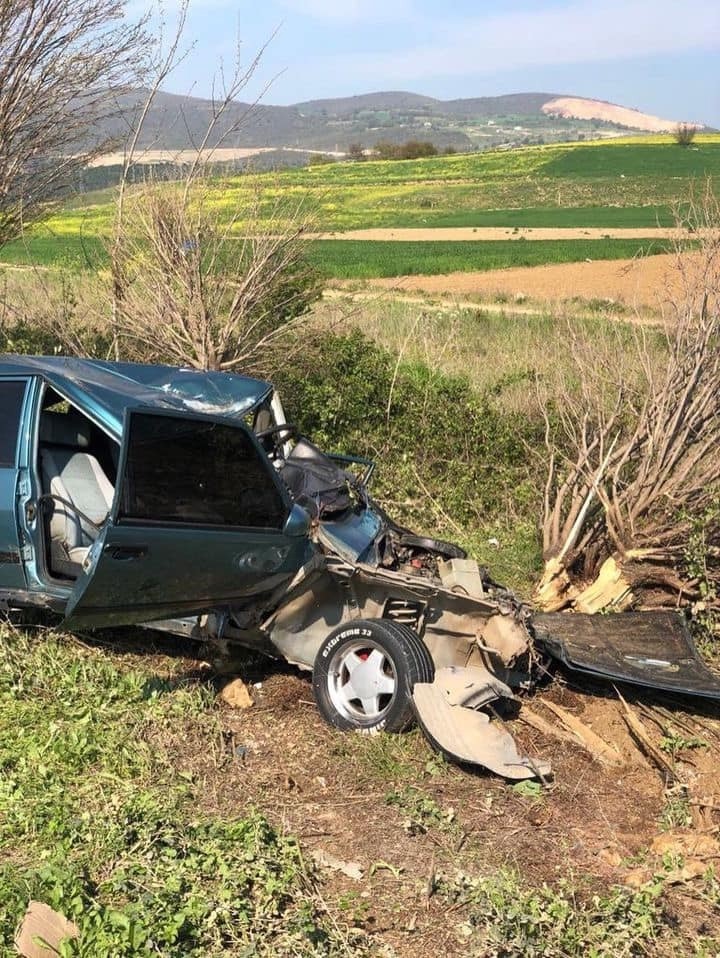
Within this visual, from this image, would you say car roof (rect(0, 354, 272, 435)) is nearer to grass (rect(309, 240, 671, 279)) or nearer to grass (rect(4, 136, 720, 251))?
grass (rect(309, 240, 671, 279))

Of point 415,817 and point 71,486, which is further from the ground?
point 71,486

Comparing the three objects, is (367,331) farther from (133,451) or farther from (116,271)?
(133,451)

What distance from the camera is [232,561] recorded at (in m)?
5.04

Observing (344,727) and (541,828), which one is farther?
(344,727)

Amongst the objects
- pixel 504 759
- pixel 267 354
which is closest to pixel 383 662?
pixel 504 759

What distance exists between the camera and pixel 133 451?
4504 mm

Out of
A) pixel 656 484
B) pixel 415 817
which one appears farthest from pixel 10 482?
pixel 656 484

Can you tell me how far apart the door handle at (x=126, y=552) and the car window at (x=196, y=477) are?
0.47ft

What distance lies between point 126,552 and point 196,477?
2.06 feet

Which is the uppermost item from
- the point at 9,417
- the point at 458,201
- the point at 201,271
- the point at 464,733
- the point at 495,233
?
the point at 458,201

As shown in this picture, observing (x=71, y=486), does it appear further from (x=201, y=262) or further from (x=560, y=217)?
(x=560, y=217)

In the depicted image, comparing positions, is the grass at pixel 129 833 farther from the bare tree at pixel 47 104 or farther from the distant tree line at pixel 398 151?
the distant tree line at pixel 398 151

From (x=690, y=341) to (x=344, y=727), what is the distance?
16.6 ft

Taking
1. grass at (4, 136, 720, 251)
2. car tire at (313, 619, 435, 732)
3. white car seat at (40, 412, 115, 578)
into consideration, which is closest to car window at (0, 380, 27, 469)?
white car seat at (40, 412, 115, 578)
